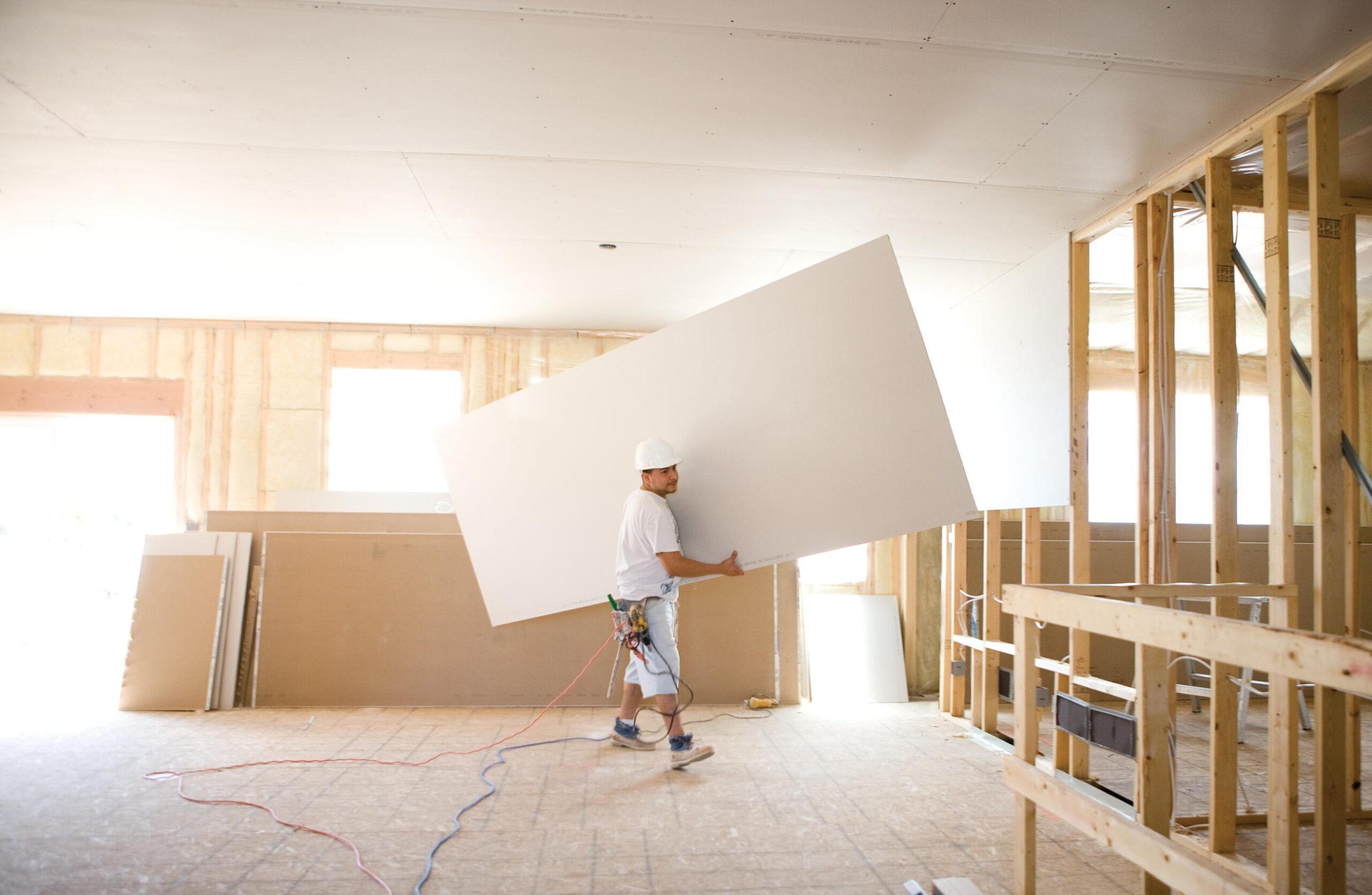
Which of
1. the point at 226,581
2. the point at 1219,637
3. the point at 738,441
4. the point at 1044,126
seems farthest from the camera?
the point at 226,581

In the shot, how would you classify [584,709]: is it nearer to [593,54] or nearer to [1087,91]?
[593,54]

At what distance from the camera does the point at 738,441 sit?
400cm

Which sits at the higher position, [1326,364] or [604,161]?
[604,161]

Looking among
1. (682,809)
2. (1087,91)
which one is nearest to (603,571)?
(682,809)

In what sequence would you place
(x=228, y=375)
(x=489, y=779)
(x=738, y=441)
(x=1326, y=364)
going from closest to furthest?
(x=1326, y=364), (x=489, y=779), (x=738, y=441), (x=228, y=375)

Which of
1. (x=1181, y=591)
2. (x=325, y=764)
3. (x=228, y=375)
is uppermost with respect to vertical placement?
(x=228, y=375)

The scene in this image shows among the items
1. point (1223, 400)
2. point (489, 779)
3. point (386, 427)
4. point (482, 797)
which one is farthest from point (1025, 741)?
point (386, 427)

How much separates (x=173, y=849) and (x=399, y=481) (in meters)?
3.92

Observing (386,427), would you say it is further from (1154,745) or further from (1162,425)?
(1154,745)

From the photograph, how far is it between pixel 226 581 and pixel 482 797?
8.50ft

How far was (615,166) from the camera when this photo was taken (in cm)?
373

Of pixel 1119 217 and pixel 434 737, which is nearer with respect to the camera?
pixel 1119 217

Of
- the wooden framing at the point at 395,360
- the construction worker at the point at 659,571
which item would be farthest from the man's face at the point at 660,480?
the wooden framing at the point at 395,360

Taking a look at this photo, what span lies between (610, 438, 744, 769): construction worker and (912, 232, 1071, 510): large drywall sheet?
67.6 inches
